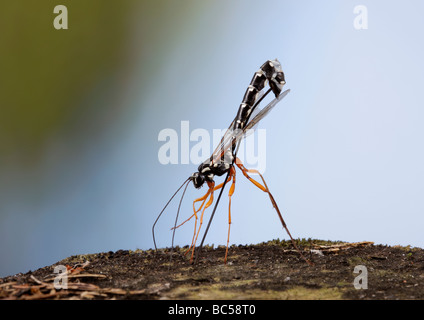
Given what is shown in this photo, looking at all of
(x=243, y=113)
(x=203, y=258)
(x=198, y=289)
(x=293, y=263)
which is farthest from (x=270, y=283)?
(x=243, y=113)

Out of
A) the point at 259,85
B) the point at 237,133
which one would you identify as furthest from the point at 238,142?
the point at 259,85

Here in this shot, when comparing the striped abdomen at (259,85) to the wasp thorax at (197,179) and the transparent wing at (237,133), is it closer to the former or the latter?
the transparent wing at (237,133)

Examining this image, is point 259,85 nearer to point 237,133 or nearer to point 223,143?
point 237,133

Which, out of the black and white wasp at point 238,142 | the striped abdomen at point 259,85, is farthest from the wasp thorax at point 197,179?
the striped abdomen at point 259,85

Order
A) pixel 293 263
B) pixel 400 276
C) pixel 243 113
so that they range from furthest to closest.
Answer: pixel 243 113 < pixel 293 263 < pixel 400 276

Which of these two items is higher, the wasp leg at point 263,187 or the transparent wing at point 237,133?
the transparent wing at point 237,133

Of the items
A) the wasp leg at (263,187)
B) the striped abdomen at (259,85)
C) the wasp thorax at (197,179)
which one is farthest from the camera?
the striped abdomen at (259,85)

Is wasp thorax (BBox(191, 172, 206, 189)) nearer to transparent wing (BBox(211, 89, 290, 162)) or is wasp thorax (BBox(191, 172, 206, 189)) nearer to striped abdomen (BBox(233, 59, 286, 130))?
transparent wing (BBox(211, 89, 290, 162))

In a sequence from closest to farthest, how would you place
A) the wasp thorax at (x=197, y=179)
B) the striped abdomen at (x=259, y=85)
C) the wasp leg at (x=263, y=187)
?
1. the wasp leg at (x=263, y=187)
2. the wasp thorax at (x=197, y=179)
3. the striped abdomen at (x=259, y=85)
